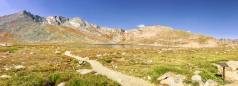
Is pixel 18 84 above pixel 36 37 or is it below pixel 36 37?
below

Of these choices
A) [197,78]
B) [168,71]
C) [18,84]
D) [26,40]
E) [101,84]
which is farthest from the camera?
[26,40]

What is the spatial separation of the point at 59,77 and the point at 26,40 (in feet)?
613

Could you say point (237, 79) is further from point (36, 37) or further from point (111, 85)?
point (36, 37)

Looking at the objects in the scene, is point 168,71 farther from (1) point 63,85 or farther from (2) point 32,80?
(2) point 32,80

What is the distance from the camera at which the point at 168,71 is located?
20062 millimetres

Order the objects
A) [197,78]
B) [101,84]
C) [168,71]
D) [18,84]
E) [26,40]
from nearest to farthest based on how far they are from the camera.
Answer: [18,84]
[101,84]
[197,78]
[168,71]
[26,40]

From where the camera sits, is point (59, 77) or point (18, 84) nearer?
point (18, 84)

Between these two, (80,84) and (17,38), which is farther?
(17,38)

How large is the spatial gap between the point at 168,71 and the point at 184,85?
12.7 feet

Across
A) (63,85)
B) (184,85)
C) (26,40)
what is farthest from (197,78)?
(26,40)

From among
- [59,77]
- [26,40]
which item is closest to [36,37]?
[26,40]

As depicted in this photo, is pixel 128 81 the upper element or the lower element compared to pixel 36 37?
lower

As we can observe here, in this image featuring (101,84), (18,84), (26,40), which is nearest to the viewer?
(18,84)

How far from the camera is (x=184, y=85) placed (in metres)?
16.3
